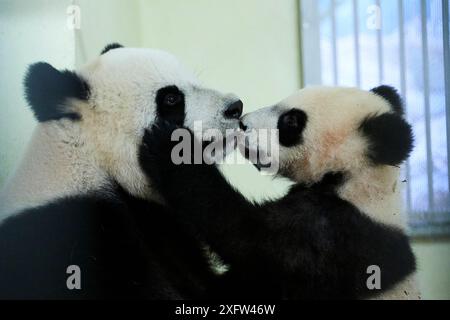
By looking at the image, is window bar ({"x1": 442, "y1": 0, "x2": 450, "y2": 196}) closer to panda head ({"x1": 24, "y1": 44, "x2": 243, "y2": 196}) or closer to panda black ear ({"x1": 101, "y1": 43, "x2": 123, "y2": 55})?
panda head ({"x1": 24, "y1": 44, "x2": 243, "y2": 196})

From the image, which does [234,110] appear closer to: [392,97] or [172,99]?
[172,99]

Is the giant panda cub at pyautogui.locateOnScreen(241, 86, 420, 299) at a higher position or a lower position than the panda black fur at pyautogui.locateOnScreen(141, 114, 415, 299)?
higher

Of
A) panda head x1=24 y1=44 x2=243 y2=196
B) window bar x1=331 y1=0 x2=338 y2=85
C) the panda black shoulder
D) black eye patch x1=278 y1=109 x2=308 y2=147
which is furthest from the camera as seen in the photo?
black eye patch x1=278 y1=109 x2=308 y2=147

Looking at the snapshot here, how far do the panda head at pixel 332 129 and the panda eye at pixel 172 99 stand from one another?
0.18 meters

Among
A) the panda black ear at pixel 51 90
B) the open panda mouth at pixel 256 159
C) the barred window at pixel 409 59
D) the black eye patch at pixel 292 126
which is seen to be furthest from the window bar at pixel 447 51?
the panda black ear at pixel 51 90

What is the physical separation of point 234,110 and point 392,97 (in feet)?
1.40

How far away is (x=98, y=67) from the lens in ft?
4.27

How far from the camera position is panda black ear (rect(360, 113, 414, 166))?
4.32ft

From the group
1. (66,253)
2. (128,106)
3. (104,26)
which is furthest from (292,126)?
(66,253)

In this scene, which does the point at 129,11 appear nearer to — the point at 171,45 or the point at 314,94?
the point at 171,45

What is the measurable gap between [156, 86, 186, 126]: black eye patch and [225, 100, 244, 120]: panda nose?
4.2 inches

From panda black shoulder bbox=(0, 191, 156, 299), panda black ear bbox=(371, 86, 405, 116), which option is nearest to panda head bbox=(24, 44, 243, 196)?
panda black shoulder bbox=(0, 191, 156, 299)
